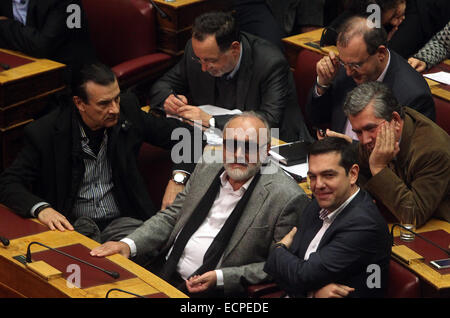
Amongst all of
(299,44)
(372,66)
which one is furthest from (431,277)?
(299,44)

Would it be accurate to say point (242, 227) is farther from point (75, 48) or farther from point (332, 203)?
point (75, 48)

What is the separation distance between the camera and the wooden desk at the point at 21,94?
13.2 ft

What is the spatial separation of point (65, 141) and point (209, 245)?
791mm

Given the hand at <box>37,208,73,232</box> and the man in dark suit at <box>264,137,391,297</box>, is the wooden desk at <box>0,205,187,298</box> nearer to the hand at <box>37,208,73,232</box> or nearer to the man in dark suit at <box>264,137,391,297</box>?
the hand at <box>37,208,73,232</box>

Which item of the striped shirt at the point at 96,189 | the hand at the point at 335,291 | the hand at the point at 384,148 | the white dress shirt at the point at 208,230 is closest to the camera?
the hand at the point at 335,291

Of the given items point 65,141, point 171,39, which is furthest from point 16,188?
point 171,39

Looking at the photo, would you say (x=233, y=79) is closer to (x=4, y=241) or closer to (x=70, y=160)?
(x=70, y=160)

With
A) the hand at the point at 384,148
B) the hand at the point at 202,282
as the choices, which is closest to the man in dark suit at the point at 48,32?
the hand at the point at 202,282

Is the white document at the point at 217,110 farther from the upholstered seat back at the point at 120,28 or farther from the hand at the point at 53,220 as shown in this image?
the hand at the point at 53,220

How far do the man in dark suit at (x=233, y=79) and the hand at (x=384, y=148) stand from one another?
981 millimetres

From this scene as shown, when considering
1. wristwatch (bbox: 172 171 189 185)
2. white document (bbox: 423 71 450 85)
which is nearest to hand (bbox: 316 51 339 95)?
white document (bbox: 423 71 450 85)

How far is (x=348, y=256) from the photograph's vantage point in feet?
8.13

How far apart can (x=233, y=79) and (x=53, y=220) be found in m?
1.34

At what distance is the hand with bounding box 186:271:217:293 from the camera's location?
2779 mm
